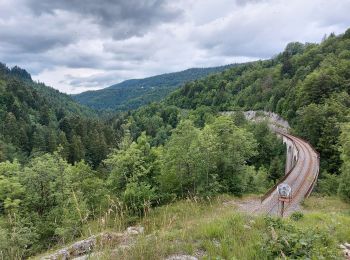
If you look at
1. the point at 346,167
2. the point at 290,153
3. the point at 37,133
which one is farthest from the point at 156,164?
the point at 37,133

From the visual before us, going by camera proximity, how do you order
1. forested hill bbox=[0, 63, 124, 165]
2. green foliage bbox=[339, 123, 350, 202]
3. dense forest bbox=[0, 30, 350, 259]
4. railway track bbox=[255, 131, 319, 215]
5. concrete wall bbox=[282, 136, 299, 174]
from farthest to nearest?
forested hill bbox=[0, 63, 124, 165], concrete wall bbox=[282, 136, 299, 174], green foliage bbox=[339, 123, 350, 202], railway track bbox=[255, 131, 319, 215], dense forest bbox=[0, 30, 350, 259]

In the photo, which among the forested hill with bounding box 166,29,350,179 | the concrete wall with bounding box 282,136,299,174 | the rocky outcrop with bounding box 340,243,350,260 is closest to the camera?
the rocky outcrop with bounding box 340,243,350,260

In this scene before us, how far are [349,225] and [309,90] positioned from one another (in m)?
61.1

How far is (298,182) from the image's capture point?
3216 centimetres

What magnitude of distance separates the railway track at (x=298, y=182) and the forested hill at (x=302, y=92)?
3.08 metres

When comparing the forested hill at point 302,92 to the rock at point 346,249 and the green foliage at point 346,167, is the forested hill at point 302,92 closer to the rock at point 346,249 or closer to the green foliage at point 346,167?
the green foliage at point 346,167

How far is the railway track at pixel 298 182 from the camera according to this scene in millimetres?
22031

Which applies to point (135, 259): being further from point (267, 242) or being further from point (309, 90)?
point (309, 90)

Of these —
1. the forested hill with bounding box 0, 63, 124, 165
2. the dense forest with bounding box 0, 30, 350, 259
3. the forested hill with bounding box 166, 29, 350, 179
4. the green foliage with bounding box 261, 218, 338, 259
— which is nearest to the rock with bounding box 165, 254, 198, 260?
the dense forest with bounding box 0, 30, 350, 259

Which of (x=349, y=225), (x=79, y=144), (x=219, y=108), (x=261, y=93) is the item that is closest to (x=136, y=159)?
(x=349, y=225)

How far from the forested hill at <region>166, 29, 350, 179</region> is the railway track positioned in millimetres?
3085

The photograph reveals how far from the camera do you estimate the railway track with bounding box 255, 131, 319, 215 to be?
22.0 m

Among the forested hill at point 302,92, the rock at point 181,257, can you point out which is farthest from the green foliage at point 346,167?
the rock at point 181,257

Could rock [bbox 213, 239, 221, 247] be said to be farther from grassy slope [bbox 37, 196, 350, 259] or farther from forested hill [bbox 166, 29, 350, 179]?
forested hill [bbox 166, 29, 350, 179]
